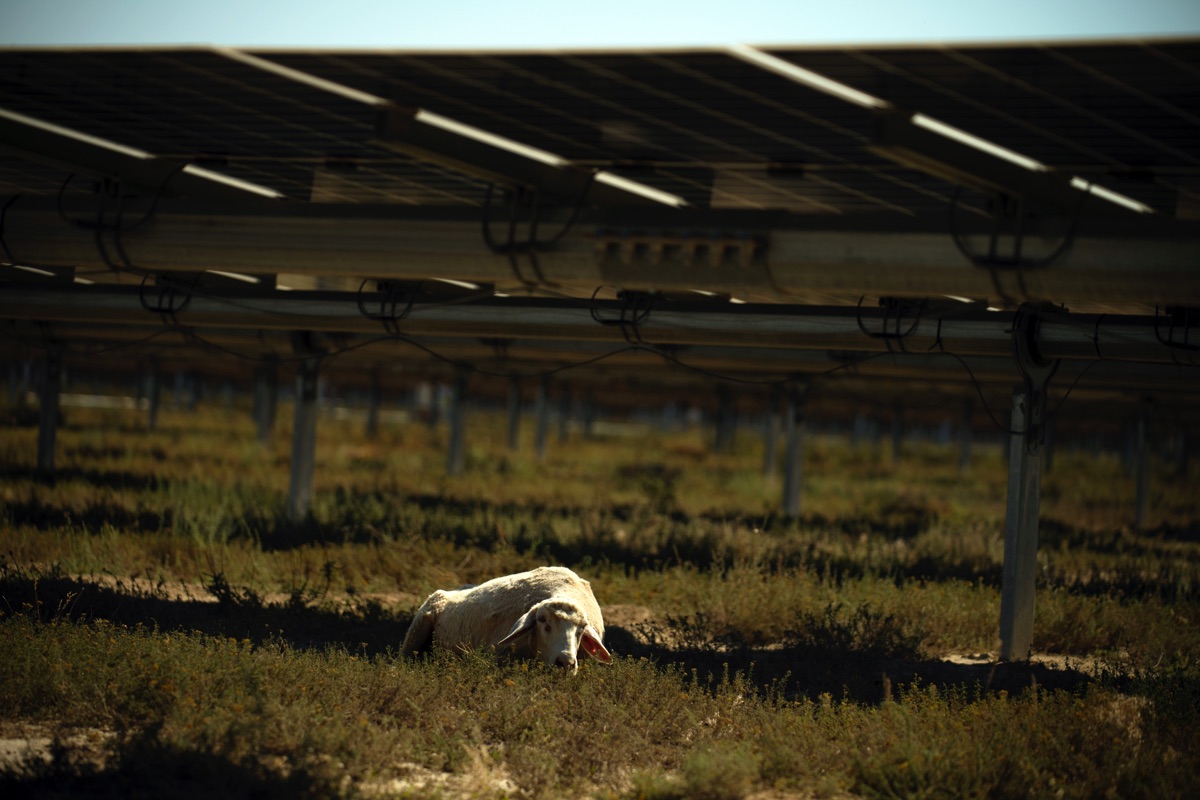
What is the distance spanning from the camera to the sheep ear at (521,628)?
8.95 meters

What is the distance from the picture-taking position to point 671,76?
264 inches

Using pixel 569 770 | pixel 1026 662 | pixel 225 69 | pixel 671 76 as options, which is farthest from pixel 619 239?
pixel 1026 662

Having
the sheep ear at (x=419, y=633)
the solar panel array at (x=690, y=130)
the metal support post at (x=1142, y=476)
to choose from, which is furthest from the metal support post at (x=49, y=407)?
the metal support post at (x=1142, y=476)

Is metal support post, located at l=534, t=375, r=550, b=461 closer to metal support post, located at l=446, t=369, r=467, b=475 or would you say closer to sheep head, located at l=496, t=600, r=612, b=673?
metal support post, located at l=446, t=369, r=467, b=475

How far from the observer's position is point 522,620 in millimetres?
8992

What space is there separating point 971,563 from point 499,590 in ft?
29.8

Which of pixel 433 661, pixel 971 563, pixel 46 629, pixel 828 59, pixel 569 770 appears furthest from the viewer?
pixel 971 563

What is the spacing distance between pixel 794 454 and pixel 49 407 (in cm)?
1330

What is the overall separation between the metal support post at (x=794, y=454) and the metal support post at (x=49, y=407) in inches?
499

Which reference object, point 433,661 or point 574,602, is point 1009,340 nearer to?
point 574,602

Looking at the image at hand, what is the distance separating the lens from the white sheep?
29.4 feet

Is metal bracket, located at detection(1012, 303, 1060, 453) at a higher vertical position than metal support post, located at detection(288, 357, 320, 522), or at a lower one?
higher

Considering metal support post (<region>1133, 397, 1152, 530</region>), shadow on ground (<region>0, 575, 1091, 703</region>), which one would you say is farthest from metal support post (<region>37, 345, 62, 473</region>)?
metal support post (<region>1133, 397, 1152, 530</region>)

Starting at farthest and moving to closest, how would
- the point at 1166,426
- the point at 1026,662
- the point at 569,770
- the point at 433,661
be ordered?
the point at 1166,426 < the point at 1026,662 < the point at 433,661 < the point at 569,770
